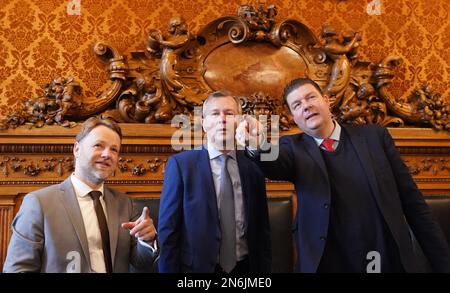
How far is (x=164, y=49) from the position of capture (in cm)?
→ 306

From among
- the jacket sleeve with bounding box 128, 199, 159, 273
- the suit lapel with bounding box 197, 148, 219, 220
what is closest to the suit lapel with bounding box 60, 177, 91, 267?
the jacket sleeve with bounding box 128, 199, 159, 273

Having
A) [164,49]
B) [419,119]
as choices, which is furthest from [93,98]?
[419,119]

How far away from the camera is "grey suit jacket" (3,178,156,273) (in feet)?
5.53

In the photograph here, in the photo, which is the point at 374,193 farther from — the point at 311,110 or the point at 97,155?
the point at 97,155

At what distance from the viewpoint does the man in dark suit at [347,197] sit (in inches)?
65.4

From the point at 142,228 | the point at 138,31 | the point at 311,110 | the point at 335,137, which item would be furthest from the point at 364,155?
the point at 138,31

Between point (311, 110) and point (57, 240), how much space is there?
116 centimetres

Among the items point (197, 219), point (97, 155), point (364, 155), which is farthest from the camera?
point (97, 155)

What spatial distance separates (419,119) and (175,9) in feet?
6.73

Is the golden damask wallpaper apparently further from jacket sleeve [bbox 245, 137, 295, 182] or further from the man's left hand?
jacket sleeve [bbox 245, 137, 295, 182]

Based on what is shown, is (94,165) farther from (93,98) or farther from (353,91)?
(353,91)

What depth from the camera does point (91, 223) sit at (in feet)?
6.03

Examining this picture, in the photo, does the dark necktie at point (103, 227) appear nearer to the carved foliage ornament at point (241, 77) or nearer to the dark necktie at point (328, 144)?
the dark necktie at point (328, 144)

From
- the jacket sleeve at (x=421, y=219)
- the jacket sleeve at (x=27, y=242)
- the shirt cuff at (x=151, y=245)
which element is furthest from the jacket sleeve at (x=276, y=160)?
the jacket sleeve at (x=27, y=242)
